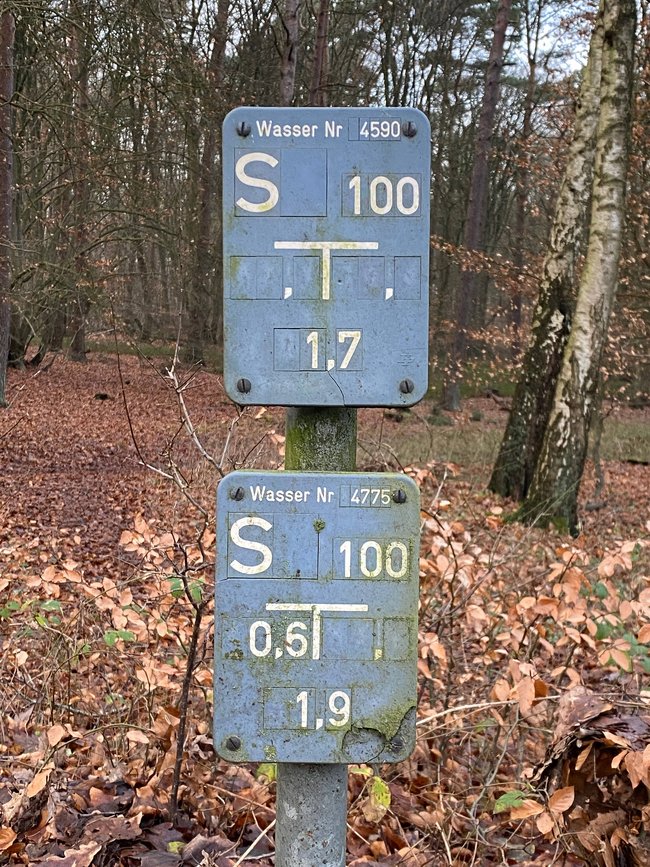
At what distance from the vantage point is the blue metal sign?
61.6 inches

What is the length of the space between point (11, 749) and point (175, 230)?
52.3 ft

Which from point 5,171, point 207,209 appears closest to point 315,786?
point 5,171

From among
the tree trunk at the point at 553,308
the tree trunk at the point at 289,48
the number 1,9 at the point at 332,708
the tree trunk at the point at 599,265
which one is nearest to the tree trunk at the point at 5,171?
the tree trunk at the point at 289,48

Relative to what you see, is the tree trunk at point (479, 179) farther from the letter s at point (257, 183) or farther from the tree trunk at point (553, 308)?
the letter s at point (257, 183)

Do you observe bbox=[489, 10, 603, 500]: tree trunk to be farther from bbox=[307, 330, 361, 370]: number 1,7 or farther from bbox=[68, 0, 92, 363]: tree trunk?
bbox=[307, 330, 361, 370]: number 1,7

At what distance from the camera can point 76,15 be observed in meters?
12.0

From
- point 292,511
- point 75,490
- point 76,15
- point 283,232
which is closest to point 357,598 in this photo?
point 292,511

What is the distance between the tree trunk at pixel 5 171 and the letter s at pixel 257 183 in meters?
11.3

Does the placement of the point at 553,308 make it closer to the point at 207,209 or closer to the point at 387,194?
the point at 387,194

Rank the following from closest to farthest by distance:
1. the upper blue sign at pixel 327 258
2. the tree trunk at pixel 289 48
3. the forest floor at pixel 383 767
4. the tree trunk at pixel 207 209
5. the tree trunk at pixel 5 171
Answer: the upper blue sign at pixel 327 258 → the forest floor at pixel 383 767 → the tree trunk at pixel 5 171 → the tree trunk at pixel 289 48 → the tree trunk at pixel 207 209

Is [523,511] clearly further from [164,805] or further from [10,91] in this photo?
[10,91]

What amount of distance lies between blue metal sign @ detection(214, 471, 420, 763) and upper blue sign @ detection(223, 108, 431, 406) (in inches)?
7.7

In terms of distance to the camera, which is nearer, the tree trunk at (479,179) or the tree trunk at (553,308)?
the tree trunk at (553,308)

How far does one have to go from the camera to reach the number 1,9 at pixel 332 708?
1578mm
